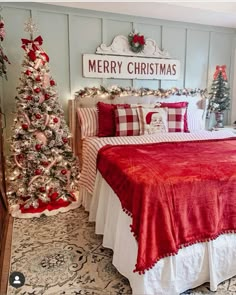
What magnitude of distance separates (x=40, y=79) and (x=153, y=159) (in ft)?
5.26

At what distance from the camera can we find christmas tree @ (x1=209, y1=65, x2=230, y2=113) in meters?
4.18

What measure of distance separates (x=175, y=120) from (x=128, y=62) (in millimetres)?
1116

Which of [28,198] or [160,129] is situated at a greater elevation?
[160,129]

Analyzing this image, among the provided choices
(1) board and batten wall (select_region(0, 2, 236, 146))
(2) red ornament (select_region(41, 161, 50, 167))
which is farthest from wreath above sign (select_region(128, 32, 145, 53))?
(2) red ornament (select_region(41, 161, 50, 167))

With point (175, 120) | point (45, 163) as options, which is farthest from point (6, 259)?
point (175, 120)

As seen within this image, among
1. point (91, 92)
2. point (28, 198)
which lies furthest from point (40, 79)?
point (28, 198)

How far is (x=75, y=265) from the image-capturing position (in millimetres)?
2066

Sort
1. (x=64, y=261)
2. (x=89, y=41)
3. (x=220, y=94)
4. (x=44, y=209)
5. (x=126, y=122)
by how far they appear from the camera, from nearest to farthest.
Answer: (x=64, y=261)
(x=44, y=209)
(x=126, y=122)
(x=89, y=41)
(x=220, y=94)

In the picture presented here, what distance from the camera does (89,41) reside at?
357 cm

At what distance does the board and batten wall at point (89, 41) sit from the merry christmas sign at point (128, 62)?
0.08 m

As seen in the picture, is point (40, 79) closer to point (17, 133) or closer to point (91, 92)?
point (17, 133)

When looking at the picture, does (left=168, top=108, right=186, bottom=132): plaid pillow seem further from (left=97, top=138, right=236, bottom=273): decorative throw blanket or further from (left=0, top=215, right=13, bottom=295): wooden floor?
(left=0, top=215, right=13, bottom=295): wooden floor

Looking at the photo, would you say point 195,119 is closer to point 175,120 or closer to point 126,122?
→ point 175,120

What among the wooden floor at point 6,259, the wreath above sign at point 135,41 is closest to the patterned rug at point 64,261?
the wooden floor at point 6,259
